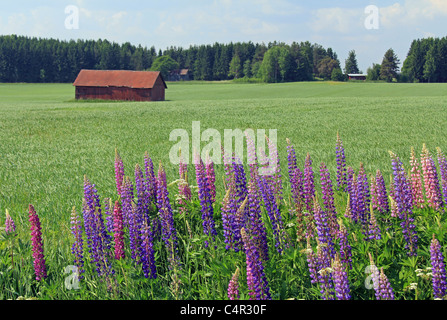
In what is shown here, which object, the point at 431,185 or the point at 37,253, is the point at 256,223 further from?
the point at 431,185

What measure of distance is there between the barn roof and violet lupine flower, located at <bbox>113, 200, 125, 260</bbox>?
Answer: 211ft

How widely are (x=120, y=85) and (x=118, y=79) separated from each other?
6.41 ft

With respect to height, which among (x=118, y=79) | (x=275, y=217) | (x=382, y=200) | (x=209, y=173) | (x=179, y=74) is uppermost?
(x=179, y=74)

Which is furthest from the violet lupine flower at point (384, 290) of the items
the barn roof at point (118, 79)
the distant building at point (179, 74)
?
the distant building at point (179, 74)

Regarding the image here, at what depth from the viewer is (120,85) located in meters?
69.8

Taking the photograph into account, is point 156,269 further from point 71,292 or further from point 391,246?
point 391,246

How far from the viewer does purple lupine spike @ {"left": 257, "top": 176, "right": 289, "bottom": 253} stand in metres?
4.68

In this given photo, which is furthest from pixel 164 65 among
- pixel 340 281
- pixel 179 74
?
pixel 340 281

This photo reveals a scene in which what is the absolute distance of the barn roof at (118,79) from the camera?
227ft

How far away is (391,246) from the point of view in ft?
15.0
